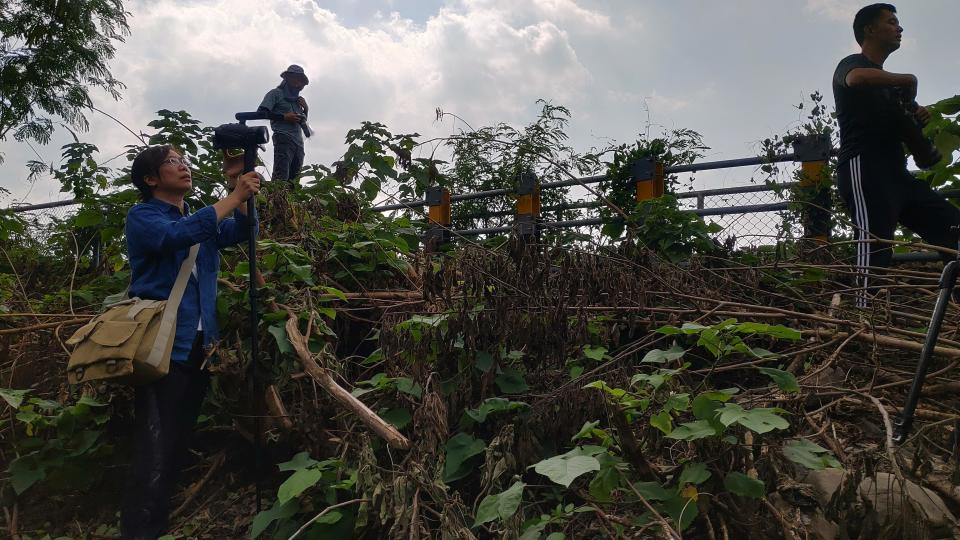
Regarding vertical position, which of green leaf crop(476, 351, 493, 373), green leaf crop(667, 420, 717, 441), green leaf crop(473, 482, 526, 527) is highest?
green leaf crop(476, 351, 493, 373)

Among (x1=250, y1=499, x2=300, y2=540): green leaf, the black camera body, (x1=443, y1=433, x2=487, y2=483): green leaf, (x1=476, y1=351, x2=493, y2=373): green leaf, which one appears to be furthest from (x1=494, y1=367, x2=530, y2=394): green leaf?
the black camera body

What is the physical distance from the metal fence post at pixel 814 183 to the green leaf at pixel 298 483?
363cm

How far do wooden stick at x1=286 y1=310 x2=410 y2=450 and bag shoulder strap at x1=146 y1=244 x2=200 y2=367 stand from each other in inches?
22.3

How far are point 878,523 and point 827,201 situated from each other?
4172mm

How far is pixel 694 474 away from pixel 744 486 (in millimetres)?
166

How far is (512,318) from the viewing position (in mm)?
3336

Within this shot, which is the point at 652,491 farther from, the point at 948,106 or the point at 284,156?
the point at 284,156

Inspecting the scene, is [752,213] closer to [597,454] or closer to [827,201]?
[827,201]

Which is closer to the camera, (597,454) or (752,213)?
(597,454)

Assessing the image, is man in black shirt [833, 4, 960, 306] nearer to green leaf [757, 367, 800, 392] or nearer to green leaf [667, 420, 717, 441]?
green leaf [757, 367, 800, 392]

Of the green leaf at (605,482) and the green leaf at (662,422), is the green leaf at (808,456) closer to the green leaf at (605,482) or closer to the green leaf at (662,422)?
the green leaf at (662,422)

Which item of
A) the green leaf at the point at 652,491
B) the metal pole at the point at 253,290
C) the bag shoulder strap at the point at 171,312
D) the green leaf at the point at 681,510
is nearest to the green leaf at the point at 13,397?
the bag shoulder strap at the point at 171,312

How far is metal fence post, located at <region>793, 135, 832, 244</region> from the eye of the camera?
18.7ft

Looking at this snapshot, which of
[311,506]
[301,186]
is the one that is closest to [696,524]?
[311,506]
